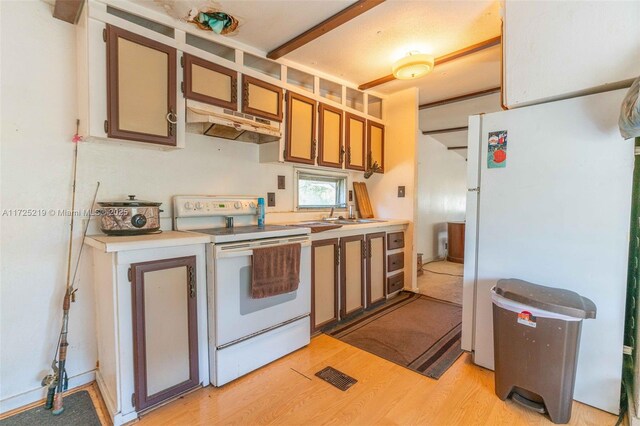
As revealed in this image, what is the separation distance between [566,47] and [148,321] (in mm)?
2858

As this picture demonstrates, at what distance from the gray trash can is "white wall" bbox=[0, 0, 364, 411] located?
2.58 m

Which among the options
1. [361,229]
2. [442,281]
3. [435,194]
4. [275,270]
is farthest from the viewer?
[435,194]

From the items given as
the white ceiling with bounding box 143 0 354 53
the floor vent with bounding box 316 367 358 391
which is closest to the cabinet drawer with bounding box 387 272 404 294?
the floor vent with bounding box 316 367 358 391

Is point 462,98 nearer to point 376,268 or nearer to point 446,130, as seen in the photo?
point 446,130

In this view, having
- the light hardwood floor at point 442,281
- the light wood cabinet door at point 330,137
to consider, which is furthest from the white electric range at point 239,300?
the light hardwood floor at point 442,281

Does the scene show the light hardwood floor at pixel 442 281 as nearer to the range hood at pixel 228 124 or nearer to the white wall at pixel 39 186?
the range hood at pixel 228 124

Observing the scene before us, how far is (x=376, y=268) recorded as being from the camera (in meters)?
3.17

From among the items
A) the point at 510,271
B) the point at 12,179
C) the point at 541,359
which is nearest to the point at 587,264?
the point at 510,271

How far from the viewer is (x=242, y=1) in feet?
6.40

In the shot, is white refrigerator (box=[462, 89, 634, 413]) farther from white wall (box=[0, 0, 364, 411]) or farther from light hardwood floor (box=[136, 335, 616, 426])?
white wall (box=[0, 0, 364, 411])

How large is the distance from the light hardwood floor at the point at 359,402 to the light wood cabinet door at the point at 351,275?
759 millimetres

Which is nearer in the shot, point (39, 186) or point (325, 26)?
point (39, 186)

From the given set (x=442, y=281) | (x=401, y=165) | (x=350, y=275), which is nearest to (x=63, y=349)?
(x=350, y=275)

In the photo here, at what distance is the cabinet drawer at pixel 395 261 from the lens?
3.38 m
